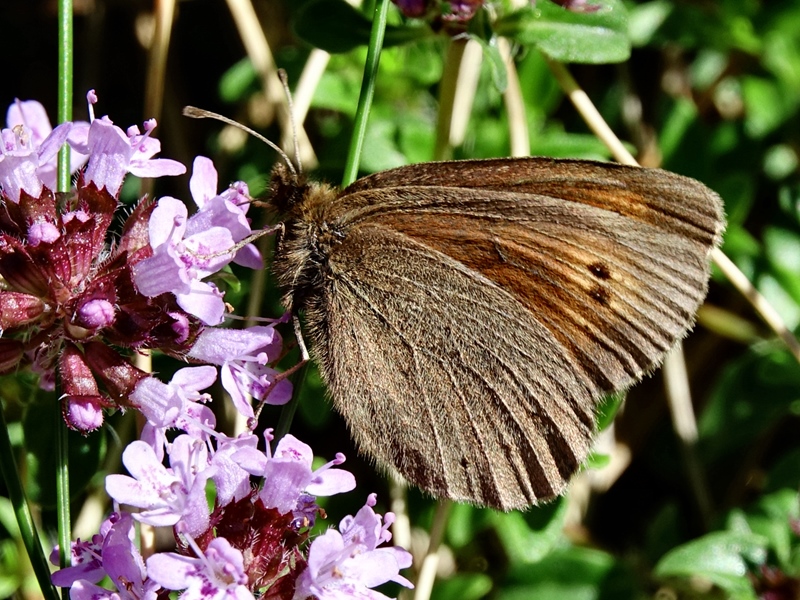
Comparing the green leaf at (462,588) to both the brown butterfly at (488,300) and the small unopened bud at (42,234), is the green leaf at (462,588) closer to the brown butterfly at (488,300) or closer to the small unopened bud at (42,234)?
the brown butterfly at (488,300)

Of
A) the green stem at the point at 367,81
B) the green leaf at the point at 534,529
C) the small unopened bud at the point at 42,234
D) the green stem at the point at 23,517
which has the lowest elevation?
the green leaf at the point at 534,529

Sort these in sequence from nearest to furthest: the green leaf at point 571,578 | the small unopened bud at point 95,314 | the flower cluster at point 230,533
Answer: the flower cluster at point 230,533, the small unopened bud at point 95,314, the green leaf at point 571,578

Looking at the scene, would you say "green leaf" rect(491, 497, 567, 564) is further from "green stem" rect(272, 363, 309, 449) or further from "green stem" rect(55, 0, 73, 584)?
"green stem" rect(55, 0, 73, 584)

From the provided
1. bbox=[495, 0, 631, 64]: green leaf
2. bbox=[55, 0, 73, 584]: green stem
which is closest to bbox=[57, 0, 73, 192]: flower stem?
bbox=[55, 0, 73, 584]: green stem

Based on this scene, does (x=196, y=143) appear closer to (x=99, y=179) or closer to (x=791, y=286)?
(x=99, y=179)

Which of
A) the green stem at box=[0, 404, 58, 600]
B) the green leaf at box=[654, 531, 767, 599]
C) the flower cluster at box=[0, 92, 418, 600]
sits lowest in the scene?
the green leaf at box=[654, 531, 767, 599]

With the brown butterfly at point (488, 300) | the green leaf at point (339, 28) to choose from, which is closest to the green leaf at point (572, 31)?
the green leaf at point (339, 28)
